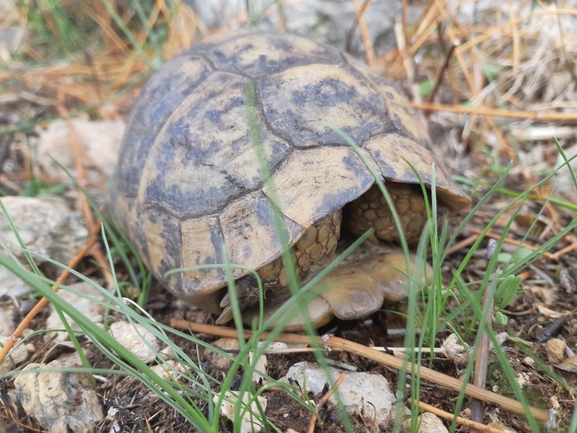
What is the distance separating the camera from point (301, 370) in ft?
3.58

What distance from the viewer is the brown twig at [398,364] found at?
0.92m

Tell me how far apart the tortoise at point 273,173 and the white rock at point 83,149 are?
2.65 ft

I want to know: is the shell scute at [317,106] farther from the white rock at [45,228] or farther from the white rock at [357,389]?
the white rock at [45,228]

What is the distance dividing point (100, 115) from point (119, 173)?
1.32m

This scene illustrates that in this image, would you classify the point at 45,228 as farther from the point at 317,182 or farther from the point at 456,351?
the point at 456,351

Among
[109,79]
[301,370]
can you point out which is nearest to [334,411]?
[301,370]

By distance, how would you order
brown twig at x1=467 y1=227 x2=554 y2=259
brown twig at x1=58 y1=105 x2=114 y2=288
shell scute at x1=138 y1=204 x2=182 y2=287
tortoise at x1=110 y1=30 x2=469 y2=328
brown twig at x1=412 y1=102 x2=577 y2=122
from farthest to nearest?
brown twig at x1=412 y1=102 x2=577 y2=122 < brown twig at x1=58 y1=105 x2=114 y2=288 < brown twig at x1=467 y1=227 x2=554 y2=259 < shell scute at x1=138 y1=204 x2=182 y2=287 < tortoise at x1=110 y1=30 x2=469 y2=328

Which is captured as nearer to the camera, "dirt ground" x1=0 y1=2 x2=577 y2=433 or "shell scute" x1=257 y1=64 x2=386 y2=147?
"dirt ground" x1=0 y1=2 x2=577 y2=433

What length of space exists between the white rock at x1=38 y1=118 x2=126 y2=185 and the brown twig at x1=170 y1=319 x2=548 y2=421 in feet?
3.81

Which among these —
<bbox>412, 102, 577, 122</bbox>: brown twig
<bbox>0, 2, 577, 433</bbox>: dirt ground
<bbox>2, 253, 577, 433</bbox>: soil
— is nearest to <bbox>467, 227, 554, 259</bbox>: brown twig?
<bbox>0, 2, 577, 433</bbox>: dirt ground

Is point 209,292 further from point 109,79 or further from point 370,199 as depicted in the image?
point 109,79

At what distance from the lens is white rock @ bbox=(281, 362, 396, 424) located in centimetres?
100

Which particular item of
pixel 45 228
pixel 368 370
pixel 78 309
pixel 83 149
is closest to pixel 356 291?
pixel 368 370

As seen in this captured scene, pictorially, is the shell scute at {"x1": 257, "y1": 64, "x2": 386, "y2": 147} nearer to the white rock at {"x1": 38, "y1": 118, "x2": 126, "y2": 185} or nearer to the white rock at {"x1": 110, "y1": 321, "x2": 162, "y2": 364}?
the white rock at {"x1": 110, "y1": 321, "x2": 162, "y2": 364}
